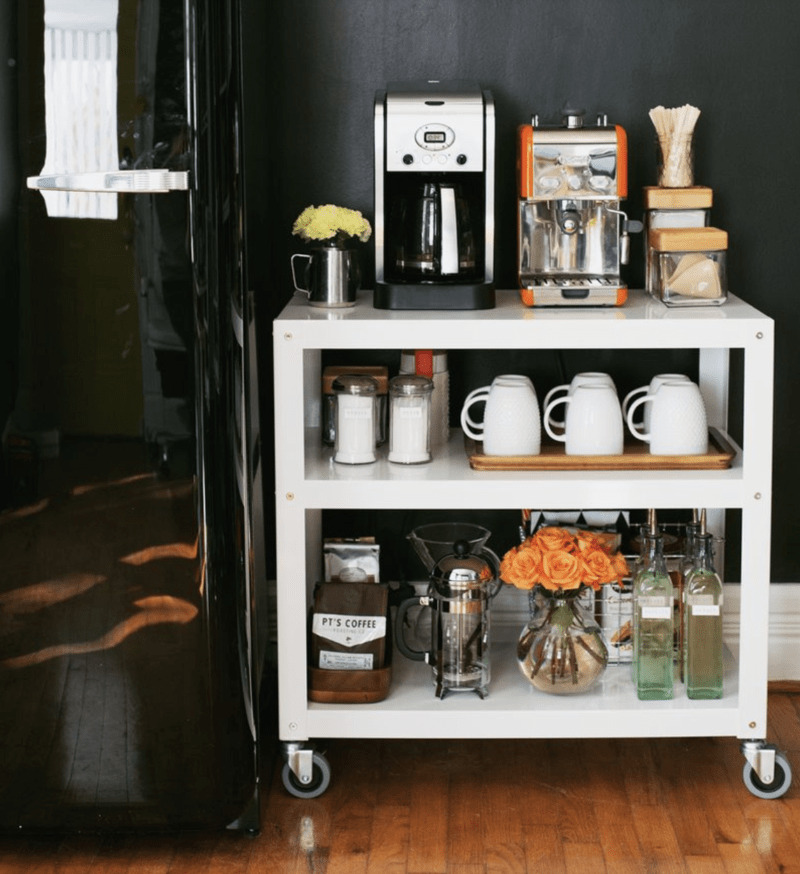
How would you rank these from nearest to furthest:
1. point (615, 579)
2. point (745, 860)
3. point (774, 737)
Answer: point (745, 860), point (615, 579), point (774, 737)

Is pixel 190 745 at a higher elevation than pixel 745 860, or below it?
higher

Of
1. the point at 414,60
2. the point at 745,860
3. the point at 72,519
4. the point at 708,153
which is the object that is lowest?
the point at 745,860

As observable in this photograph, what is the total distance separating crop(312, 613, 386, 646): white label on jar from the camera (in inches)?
104

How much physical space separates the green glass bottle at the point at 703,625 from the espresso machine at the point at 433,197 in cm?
62

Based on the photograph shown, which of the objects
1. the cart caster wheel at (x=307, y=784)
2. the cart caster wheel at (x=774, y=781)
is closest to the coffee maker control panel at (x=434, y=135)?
the cart caster wheel at (x=307, y=784)

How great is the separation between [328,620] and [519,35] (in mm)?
1231

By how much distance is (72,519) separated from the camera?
7.56 ft

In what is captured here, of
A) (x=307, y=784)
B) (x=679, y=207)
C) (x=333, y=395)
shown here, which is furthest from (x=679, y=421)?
(x=307, y=784)

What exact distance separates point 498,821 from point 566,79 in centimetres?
146

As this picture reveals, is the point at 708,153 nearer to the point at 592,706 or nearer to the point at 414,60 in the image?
the point at 414,60

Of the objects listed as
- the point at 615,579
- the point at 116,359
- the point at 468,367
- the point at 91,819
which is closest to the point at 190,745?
the point at 91,819

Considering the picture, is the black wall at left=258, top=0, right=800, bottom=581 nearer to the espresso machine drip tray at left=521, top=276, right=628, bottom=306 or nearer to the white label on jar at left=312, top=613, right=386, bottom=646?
the espresso machine drip tray at left=521, top=276, right=628, bottom=306

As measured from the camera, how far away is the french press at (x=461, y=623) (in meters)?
2.65

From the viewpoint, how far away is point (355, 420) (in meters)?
2.63
